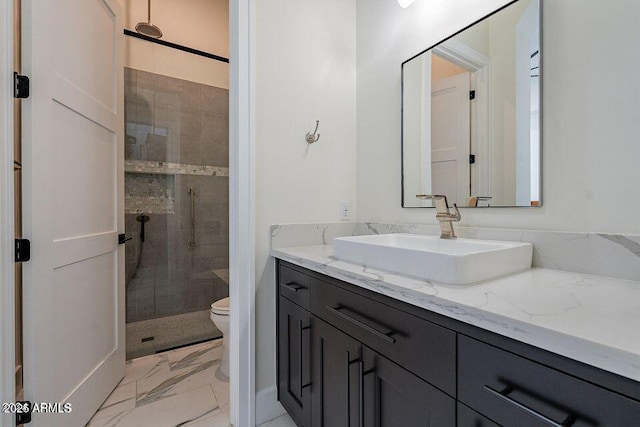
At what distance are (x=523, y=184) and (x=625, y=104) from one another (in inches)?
13.5

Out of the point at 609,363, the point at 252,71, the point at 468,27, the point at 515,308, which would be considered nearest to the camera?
the point at 609,363

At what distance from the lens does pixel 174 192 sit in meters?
2.46

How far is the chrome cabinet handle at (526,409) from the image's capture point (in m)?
0.48

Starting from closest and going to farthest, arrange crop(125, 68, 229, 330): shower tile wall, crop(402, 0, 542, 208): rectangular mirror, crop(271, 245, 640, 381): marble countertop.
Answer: crop(271, 245, 640, 381): marble countertop, crop(402, 0, 542, 208): rectangular mirror, crop(125, 68, 229, 330): shower tile wall

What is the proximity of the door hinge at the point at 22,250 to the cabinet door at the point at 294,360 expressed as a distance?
105cm

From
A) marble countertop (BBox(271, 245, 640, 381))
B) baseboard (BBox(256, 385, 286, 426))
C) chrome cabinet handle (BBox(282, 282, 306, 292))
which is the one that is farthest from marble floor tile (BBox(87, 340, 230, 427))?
marble countertop (BBox(271, 245, 640, 381))

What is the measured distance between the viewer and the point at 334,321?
3.48ft

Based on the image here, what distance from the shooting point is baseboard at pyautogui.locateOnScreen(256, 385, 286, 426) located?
1.45 meters

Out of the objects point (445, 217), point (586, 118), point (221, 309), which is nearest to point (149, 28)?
point (221, 309)

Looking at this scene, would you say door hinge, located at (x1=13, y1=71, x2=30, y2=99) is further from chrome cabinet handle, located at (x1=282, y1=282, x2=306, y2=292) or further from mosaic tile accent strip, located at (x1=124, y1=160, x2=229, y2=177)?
chrome cabinet handle, located at (x1=282, y1=282, x2=306, y2=292)

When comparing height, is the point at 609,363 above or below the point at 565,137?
below

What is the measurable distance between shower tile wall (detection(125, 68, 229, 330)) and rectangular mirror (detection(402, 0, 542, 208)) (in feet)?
5.77

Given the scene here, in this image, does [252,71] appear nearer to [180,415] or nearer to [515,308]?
[515,308]

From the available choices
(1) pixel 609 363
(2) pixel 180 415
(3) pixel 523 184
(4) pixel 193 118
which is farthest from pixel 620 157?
(4) pixel 193 118
